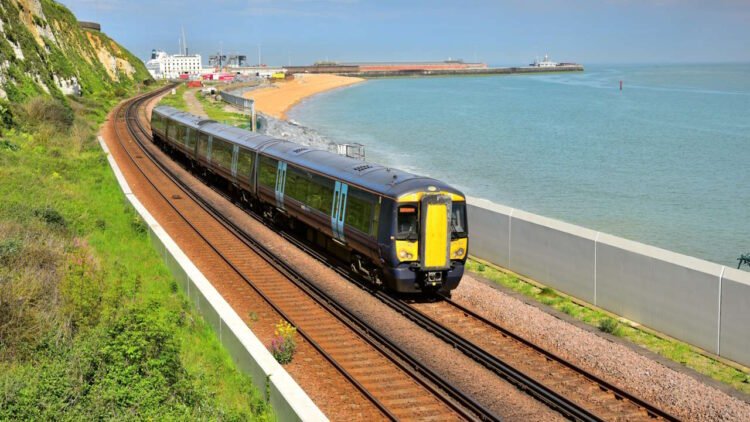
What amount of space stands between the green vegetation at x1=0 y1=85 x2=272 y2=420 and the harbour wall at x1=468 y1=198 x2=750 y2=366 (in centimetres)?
895

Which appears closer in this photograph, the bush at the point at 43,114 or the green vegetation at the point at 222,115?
the bush at the point at 43,114

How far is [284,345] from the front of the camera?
1373cm

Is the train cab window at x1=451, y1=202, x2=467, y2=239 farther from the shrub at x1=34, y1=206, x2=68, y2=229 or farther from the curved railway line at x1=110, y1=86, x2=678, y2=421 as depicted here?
the shrub at x1=34, y1=206, x2=68, y2=229

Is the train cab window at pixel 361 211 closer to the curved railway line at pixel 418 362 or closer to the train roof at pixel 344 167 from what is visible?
the train roof at pixel 344 167

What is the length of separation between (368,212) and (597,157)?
49.2m

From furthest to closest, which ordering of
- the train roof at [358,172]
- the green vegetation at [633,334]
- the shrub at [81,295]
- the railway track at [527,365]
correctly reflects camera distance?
the train roof at [358,172]
the green vegetation at [633,334]
the shrub at [81,295]
the railway track at [527,365]

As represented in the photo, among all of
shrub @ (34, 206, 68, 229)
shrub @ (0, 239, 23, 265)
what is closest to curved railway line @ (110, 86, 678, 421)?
shrub @ (34, 206, 68, 229)

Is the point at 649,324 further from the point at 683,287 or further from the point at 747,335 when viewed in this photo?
the point at 747,335

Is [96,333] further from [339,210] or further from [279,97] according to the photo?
[279,97]

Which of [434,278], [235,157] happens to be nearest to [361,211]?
[434,278]

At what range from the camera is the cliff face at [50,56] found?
4572cm

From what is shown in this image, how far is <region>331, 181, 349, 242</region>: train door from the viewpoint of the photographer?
18578 mm

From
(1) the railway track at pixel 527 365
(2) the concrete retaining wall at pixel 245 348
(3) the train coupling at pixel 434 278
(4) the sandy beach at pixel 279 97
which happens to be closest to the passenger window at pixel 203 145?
(2) the concrete retaining wall at pixel 245 348

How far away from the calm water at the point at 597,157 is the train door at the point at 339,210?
1916 centimetres
